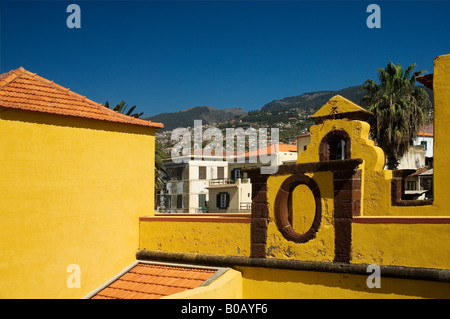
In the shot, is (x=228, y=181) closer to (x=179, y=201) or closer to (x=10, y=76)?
(x=179, y=201)

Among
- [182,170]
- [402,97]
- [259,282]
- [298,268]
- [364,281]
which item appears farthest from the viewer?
[182,170]

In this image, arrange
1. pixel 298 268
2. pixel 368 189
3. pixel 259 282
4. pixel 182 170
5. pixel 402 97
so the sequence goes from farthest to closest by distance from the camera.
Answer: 1. pixel 182 170
2. pixel 402 97
3. pixel 368 189
4. pixel 259 282
5. pixel 298 268

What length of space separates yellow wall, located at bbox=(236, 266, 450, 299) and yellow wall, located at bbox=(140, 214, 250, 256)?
2.08 ft

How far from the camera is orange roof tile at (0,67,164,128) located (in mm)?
11500

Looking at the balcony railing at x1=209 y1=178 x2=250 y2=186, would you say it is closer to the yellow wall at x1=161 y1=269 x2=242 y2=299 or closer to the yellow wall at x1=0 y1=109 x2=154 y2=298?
the yellow wall at x1=0 y1=109 x2=154 y2=298

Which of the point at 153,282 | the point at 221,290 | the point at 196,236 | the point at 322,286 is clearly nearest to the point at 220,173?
the point at 196,236

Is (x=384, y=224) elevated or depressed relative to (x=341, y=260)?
elevated

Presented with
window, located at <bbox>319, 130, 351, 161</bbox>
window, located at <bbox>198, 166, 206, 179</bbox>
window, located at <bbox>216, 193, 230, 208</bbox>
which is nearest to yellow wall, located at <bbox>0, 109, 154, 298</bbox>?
window, located at <bbox>319, 130, 351, 161</bbox>

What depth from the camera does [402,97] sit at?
93.0 feet

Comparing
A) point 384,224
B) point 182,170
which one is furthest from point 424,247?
point 182,170

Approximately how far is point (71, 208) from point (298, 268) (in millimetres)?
5667

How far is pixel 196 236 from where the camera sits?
12594 millimetres

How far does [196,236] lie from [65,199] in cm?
337
